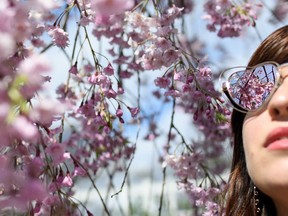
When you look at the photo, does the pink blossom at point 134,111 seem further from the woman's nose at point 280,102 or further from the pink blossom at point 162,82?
the woman's nose at point 280,102

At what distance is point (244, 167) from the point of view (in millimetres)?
1488

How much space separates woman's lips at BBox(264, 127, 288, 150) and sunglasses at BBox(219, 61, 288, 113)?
100mm

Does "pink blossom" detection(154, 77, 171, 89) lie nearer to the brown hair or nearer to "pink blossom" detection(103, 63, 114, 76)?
"pink blossom" detection(103, 63, 114, 76)

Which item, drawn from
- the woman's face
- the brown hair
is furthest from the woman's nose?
the brown hair

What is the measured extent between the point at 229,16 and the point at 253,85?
113 cm

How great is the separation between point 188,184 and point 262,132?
902 mm

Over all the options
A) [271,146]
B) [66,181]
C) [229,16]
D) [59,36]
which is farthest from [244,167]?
[229,16]

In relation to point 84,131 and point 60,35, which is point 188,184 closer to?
point 84,131

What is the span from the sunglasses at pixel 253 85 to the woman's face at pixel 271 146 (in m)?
0.02

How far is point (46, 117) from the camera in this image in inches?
28.9

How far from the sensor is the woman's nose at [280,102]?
1.16 meters

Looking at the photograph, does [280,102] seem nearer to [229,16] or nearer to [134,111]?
[134,111]

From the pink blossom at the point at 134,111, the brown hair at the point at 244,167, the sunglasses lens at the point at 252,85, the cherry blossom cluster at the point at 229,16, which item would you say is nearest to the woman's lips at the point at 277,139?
the sunglasses lens at the point at 252,85

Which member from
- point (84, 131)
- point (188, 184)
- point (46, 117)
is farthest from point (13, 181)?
point (84, 131)
